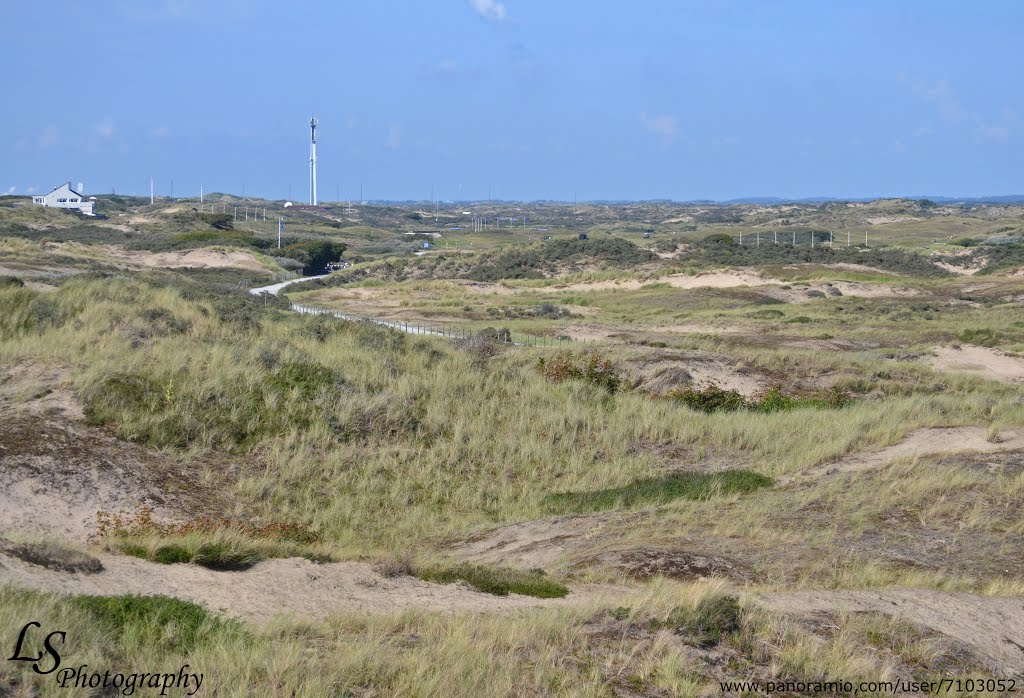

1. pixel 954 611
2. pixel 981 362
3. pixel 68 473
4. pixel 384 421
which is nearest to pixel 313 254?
pixel 981 362

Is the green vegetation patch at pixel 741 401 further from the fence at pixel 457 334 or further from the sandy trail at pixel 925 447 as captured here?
the fence at pixel 457 334

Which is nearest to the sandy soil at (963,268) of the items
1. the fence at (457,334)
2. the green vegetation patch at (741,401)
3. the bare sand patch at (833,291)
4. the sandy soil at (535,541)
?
the bare sand patch at (833,291)

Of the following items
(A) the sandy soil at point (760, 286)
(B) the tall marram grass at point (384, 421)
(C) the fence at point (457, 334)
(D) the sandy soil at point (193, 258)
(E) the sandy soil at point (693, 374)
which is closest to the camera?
(B) the tall marram grass at point (384, 421)

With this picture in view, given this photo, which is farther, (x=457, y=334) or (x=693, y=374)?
(x=457, y=334)

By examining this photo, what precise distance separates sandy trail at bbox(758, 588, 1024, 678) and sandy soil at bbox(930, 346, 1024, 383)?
19.8 m

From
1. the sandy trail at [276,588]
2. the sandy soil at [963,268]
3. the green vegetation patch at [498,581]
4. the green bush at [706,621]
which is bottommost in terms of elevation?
the green vegetation patch at [498,581]

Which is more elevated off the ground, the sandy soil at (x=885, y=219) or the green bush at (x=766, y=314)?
the sandy soil at (x=885, y=219)

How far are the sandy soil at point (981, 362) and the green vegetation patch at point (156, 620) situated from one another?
25280 mm

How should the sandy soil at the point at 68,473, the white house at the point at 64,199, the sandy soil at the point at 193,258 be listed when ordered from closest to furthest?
the sandy soil at the point at 68,473 < the sandy soil at the point at 193,258 < the white house at the point at 64,199

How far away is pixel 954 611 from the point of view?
376 inches

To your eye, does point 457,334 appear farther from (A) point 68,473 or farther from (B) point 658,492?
(A) point 68,473

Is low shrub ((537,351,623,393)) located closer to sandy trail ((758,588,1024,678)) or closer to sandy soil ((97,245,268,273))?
Answer: sandy trail ((758,588,1024,678))

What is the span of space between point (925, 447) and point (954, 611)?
729cm

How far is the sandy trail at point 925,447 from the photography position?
15.6m
